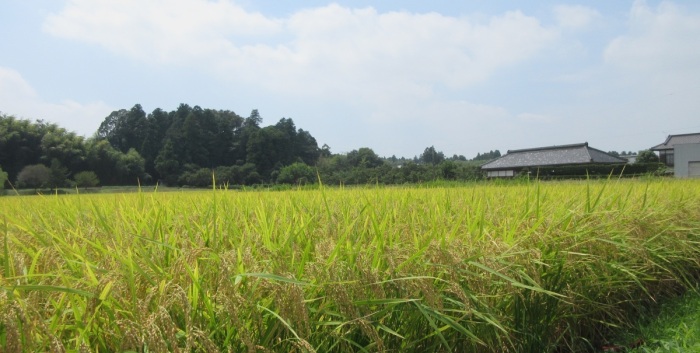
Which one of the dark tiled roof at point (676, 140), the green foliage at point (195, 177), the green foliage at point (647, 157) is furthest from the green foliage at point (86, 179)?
the dark tiled roof at point (676, 140)

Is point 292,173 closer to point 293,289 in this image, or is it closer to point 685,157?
point 293,289

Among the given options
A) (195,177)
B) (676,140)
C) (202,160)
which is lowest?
(195,177)

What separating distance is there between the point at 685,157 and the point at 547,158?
9483 mm

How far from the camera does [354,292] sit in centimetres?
130

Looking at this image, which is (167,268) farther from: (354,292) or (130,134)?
(130,134)

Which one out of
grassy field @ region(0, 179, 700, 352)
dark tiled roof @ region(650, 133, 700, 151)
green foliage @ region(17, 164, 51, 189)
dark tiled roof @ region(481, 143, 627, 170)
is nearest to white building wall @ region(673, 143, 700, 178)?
dark tiled roof @ region(481, 143, 627, 170)

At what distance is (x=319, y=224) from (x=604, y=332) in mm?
1832

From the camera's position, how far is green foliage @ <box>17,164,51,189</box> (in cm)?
1027

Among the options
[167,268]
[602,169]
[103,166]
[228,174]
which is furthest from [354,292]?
[602,169]

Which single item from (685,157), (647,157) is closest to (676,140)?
(647,157)

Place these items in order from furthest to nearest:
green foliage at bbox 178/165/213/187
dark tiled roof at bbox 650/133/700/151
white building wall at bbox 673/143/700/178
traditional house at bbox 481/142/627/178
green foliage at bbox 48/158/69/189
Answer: dark tiled roof at bbox 650/133/700/151, traditional house at bbox 481/142/627/178, white building wall at bbox 673/143/700/178, green foliage at bbox 48/158/69/189, green foliage at bbox 178/165/213/187

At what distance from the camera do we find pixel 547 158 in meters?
34.3

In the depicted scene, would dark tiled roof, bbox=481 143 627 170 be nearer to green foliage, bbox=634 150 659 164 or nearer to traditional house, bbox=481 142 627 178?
traditional house, bbox=481 142 627 178

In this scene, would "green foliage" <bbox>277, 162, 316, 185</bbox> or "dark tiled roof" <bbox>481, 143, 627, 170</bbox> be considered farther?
"dark tiled roof" <bbox>481, 143, 627, 170</bbox>
